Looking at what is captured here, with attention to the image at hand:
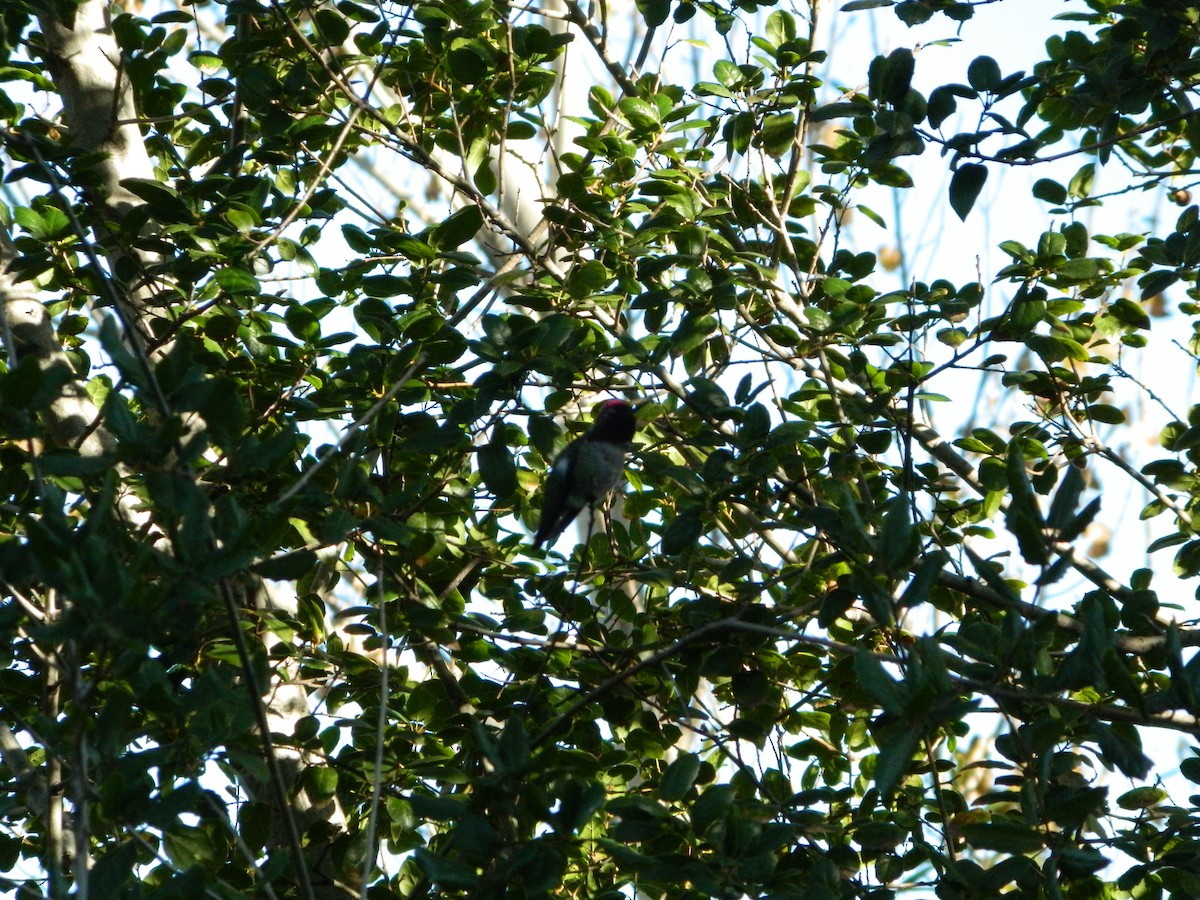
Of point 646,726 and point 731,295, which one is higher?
point 731,295

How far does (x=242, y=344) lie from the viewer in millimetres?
3146

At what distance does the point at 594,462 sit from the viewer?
3059 mm

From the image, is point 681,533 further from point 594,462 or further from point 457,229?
point 457,229

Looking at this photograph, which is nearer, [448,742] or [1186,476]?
[448,742]

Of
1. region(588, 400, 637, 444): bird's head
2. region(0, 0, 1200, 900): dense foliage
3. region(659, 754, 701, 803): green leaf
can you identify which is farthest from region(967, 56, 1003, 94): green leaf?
region(659, 754, 701, 803): green leaf

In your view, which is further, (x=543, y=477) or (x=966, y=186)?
(x=543, y=477)

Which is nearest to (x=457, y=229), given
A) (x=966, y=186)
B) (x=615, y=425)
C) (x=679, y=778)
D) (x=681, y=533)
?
(x=615, y=425)

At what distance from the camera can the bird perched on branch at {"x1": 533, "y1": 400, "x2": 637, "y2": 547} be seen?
3049 millimetres

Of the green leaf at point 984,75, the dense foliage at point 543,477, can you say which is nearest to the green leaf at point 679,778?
the dense foliage at point 543,477

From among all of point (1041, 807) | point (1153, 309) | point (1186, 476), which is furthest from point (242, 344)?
point (1153, 309)

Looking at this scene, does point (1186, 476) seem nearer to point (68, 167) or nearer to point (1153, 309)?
point (68, 167)

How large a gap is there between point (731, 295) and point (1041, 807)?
129cm

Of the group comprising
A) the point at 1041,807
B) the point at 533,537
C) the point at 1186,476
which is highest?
the point at 533,537

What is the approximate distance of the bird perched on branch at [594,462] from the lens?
120 inches
